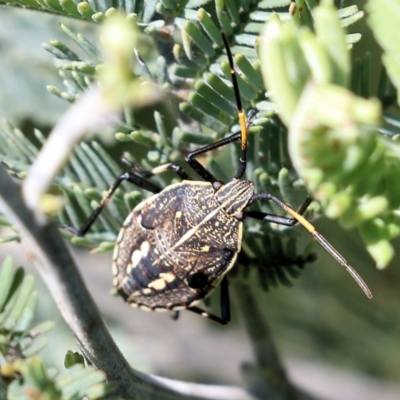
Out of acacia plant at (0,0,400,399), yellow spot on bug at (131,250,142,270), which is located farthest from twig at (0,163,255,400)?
yellow spot on bug at (131,250,142,270)

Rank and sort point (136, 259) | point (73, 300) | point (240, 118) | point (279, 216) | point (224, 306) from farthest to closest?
point (224, 306)
point (136, 259)
point (279, 216)
point (240, 118)
point (73, 300)

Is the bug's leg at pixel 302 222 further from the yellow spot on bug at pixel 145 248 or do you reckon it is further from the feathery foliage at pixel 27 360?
the feathery foliage at pixel 27 360

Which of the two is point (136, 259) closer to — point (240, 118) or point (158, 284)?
point (158, 284)

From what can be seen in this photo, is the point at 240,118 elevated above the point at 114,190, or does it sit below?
above

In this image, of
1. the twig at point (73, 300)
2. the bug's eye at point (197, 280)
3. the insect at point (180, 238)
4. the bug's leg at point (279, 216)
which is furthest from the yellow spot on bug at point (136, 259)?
the twig at point (73, 300)

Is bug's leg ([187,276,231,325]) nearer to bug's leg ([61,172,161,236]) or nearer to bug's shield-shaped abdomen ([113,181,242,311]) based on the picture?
bug's shield-shaped abdomen ([113,181,242,311])

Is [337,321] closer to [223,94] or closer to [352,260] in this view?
[352,260]

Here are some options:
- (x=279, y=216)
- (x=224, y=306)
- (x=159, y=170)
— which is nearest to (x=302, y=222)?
(x=279, y=216)
